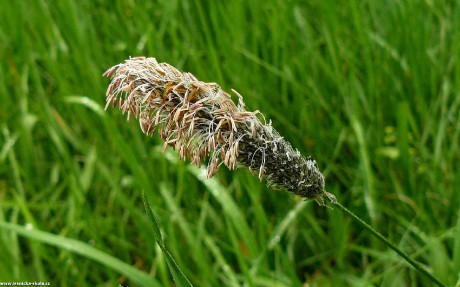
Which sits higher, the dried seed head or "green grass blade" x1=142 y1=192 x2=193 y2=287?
the dried seed head

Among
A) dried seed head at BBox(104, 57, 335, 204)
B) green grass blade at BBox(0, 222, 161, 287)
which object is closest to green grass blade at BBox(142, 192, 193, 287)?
dried seed head at BBox(104, 57, 335, 204)

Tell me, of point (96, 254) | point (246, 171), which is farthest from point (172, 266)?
point (246, 171)

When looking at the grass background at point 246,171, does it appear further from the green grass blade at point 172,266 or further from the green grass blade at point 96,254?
the green grass blade at point 172,266

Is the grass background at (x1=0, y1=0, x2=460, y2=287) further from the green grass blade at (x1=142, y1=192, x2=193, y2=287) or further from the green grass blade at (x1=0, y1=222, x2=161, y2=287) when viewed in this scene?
the green grass blade at (x1=142, y1=192, x2=193, y2=287)

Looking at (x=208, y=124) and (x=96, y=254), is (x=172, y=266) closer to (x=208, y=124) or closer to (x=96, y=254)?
(x=208, y=124)

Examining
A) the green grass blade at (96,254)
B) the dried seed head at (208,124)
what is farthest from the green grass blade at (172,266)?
the green grass blade at (96,254)
